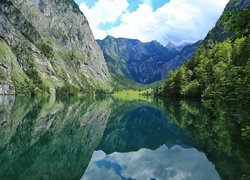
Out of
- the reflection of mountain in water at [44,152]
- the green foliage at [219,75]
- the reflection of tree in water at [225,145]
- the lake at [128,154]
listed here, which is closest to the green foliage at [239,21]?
the green foliage at [219,75]

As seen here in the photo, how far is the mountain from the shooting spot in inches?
400

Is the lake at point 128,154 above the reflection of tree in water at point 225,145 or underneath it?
underneath

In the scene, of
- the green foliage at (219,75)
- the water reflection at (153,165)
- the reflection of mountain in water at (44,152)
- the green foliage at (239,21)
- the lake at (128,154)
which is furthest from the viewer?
the reflection of mountain in water at (44,152)

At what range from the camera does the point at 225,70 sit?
12406 mm

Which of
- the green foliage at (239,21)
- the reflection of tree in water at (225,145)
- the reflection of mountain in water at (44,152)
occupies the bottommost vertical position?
the reflection of mountain in water at (44,152)

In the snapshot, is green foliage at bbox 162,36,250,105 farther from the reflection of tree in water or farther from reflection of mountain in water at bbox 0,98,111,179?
reflection of mountain in water at bbox 0,98,111,179

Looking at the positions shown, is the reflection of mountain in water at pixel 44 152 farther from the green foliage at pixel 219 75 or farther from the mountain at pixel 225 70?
the green foliage at pixel 219 75

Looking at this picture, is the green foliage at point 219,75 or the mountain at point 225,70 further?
the green foliage at point 219,75

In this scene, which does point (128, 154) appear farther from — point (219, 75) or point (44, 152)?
point (219, 75)

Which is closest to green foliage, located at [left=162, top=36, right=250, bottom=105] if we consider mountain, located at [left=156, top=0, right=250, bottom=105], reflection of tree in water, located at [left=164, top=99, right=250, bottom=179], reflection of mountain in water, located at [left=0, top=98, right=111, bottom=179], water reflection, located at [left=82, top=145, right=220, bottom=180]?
mountain, located at [left=156, top=0, right=250, bottom=105]

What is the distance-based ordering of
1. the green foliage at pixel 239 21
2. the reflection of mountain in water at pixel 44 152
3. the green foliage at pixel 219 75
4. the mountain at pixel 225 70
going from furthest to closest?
the reflection of mountain in water at pixel 44 152
the green foliage at pixel 219 75
the mountain at pixel 225 70
the green foliage at pixel 239 21

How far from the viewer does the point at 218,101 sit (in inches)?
512

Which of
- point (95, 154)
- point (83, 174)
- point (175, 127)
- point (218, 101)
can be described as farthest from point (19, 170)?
point (175, 127)

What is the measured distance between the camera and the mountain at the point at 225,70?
10.1m
